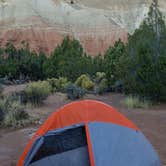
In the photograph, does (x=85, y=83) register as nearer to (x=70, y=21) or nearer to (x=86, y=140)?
(x=86, y=140)

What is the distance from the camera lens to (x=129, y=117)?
13898 mm

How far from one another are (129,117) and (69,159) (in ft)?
21.0

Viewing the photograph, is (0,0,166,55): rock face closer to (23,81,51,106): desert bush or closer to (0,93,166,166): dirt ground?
(23,81,51,106): desert bush

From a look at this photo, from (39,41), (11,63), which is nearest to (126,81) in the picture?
(11,63)

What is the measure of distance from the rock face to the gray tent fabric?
44.9 meters

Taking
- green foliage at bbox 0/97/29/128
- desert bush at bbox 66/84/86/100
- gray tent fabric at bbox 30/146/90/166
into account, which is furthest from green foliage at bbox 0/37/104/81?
gray tent fabric at bbox 30/146/90/166

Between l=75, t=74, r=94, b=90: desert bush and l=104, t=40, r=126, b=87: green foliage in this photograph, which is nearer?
l=104, t=40, r=126, b=87: green foliage

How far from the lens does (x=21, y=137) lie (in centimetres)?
1127

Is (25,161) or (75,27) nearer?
(25,161)

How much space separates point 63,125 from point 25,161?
838mm

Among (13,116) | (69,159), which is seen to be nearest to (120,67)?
(13,116)

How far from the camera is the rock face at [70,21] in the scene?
54.1 m

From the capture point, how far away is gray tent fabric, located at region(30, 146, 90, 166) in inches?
299

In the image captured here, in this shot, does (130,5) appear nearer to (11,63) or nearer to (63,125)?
(11,63)
